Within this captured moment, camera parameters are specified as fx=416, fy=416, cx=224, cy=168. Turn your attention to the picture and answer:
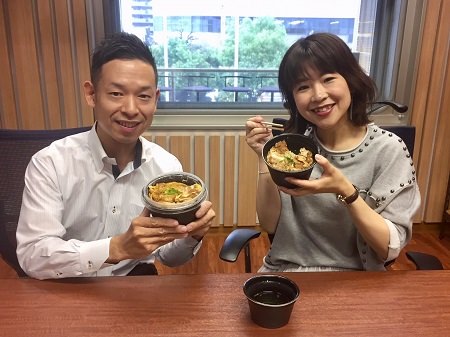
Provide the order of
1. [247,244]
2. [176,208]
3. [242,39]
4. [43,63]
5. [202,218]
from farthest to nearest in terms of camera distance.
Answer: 1. [242,39]
2. [43,63]
3. [247,244]
4. [202,218]
5. [176,208]

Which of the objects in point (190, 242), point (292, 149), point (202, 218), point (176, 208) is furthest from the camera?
point (190, 242)

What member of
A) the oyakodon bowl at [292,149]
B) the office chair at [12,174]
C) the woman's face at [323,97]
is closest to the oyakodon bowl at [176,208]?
the oyakodon bowl at [292,149]

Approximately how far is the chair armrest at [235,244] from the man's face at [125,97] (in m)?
0.49

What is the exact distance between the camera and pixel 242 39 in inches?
117

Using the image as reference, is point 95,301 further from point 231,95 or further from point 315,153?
point 231,95

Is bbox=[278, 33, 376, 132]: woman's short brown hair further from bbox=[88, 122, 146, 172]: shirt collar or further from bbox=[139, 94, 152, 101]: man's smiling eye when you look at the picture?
bbox=[88, 122, 146, 172]: shirt collar

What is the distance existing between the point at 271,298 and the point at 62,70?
7.31 feet

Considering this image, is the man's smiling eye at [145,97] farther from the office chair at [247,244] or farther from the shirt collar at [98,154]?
the office chair at [247,244]

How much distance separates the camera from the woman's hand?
1.05 meters

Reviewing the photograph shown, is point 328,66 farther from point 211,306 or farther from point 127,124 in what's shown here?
point 211,306

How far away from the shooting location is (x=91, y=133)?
134cm

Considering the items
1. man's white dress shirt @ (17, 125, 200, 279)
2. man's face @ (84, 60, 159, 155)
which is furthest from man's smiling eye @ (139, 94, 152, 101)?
man's white dress shirt @ (17, 125, 200, 279)

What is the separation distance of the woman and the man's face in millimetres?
362

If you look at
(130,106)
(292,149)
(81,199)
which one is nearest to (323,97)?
(292,149)
